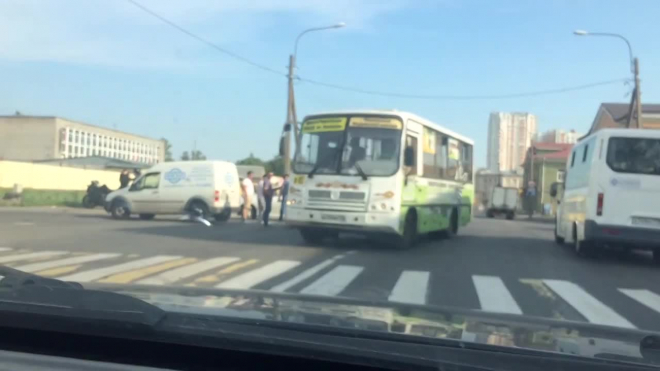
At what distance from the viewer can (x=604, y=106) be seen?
227 feet

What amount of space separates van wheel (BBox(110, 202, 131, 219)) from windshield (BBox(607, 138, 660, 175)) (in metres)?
17.8

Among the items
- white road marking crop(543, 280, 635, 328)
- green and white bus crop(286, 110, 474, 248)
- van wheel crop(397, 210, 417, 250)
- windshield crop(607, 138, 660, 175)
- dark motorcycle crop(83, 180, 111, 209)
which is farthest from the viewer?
dark motorcycle crop(83, 180, 111, 209)

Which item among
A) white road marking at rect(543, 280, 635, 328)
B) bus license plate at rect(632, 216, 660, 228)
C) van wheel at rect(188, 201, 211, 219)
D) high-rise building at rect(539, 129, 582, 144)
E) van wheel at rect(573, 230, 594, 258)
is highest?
high-rise building at rect(539, 129, 582, 144)

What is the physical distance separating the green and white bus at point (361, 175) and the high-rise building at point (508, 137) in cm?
12733

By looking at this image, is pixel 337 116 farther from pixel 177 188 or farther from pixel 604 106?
pixel 604 106

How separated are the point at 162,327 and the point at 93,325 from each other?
0.76 feet

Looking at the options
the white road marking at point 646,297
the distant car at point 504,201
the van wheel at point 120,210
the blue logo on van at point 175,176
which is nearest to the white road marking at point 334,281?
the white road marking at point 646,297

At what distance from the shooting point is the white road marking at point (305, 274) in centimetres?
1054

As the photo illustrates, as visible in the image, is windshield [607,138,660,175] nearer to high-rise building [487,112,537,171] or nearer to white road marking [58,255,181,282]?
white road marking [58,255,181,282]

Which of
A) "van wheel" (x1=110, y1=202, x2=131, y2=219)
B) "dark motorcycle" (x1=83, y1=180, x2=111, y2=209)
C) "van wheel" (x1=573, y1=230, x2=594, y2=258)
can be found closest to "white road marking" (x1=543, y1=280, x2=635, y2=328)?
"van wheel" (x1=573, y1=230, x2=594, y2=258)

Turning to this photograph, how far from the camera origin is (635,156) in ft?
49.4

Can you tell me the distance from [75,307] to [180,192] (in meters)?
24.6

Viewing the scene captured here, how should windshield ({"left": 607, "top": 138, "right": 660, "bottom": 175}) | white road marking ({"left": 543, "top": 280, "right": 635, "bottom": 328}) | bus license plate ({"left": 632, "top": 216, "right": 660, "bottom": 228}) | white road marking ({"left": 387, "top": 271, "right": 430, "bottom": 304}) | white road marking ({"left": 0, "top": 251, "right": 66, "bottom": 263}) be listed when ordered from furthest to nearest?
windshield ({"left": 607, "top": 138, "right": 660, "bottom": 175}) → bus license plate ({"left": 632, "top": 216, "right": 660, "bottom": 228}) → white road marking ({"left": 0, "top": 251, "right": 66, "bottom": 263}) → white road marking ({"left": 387, "top": 271, "right": 430, "bottom": 304}) → white road marking ({"left": 543, "top": 280, "right": 635, "bottom": 328})

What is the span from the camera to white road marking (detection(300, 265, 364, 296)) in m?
10.2
